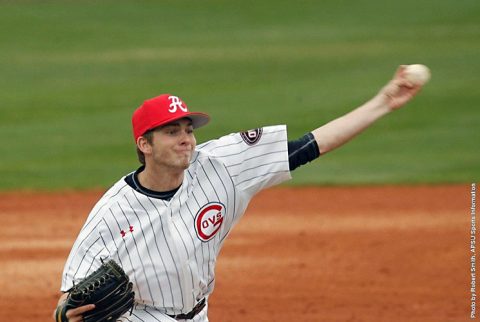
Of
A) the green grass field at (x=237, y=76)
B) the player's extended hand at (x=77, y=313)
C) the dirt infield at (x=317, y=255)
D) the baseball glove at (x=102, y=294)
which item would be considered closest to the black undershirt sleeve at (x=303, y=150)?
the baseball glove at (x=102, y=294)

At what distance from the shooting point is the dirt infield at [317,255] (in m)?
7.85

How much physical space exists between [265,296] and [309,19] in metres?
15.2

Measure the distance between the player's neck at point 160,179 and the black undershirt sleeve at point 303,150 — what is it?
0.57 meters

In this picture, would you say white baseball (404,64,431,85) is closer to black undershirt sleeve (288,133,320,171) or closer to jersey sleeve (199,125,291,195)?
black undershirt sleeve (288,133,320,171)

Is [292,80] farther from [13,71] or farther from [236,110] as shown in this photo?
[13,71]

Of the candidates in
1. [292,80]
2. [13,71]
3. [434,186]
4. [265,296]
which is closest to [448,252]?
[265,296]

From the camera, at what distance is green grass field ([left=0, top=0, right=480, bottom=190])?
13.4 m

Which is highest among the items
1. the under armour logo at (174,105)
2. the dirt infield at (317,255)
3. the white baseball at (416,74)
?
the white baseball at (416,74)

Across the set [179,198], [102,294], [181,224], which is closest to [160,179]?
[179,198]

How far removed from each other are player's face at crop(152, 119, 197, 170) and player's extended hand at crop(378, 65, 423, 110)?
0.98m

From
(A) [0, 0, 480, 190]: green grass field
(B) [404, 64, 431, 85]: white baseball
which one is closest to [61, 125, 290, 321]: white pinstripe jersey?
(B) [404, 64, 431, 85]: white baseball

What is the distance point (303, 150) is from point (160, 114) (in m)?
0.76

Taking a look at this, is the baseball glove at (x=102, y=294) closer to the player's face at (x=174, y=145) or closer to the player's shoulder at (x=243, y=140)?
the player's face at (x=174, y=145)

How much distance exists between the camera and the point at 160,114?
4957mm
